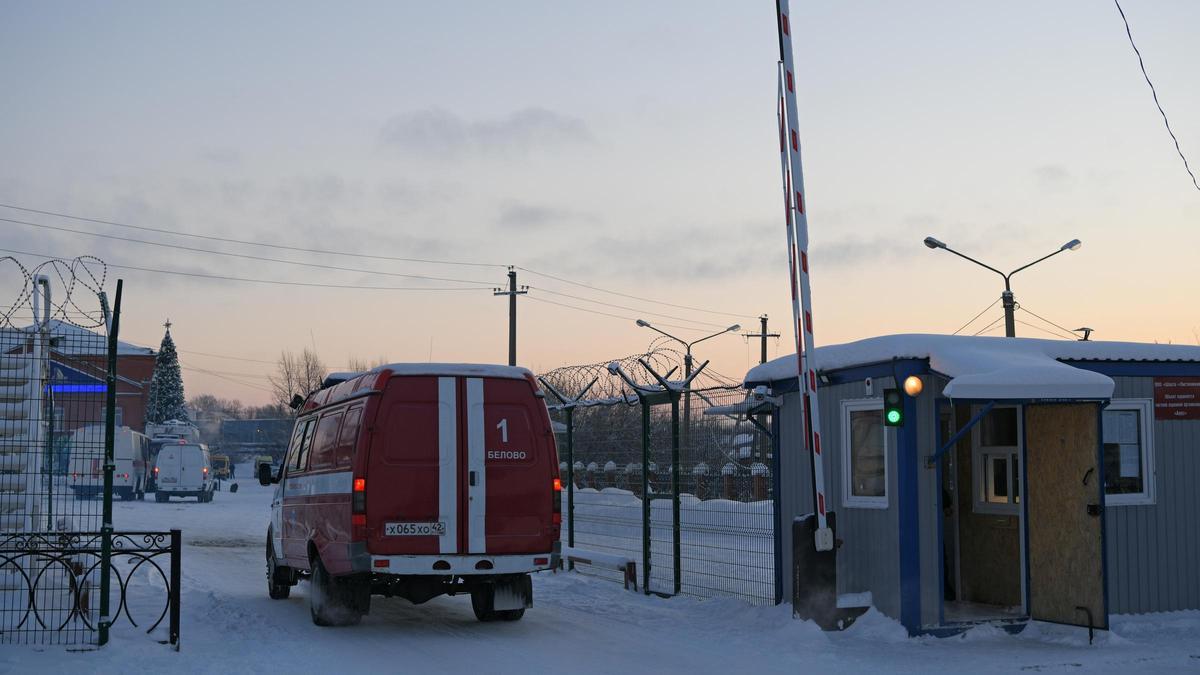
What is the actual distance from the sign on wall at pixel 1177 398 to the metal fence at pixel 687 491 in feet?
13.8

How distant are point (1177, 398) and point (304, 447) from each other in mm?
9630

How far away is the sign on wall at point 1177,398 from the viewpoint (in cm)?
1366

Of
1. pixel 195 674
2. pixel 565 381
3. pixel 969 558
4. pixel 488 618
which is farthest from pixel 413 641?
pixel 565 381

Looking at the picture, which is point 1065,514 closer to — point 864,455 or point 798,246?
point 864,455

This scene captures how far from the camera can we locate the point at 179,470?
5188 centimetres

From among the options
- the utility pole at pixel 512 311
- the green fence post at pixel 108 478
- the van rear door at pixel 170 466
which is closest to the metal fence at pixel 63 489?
the green fence post at pixel 108 478

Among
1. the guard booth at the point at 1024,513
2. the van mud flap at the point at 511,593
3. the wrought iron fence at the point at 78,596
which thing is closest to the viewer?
the wrought iron fence at the point at 78,596

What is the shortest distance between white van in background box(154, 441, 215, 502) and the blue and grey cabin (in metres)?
41.9

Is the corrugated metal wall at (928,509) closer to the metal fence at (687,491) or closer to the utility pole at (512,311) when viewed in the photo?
the metal fence at (687,491)

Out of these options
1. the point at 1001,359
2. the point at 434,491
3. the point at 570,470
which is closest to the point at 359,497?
the point at 434,491

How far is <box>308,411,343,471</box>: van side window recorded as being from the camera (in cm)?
1285

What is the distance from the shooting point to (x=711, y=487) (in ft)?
→ 49.2

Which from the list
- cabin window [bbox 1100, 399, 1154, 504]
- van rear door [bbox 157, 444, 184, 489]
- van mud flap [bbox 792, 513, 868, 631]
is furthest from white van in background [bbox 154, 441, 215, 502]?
cabin window [bbox 1100, 399, 1154, 504]

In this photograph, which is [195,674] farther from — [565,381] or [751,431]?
[565,381]
